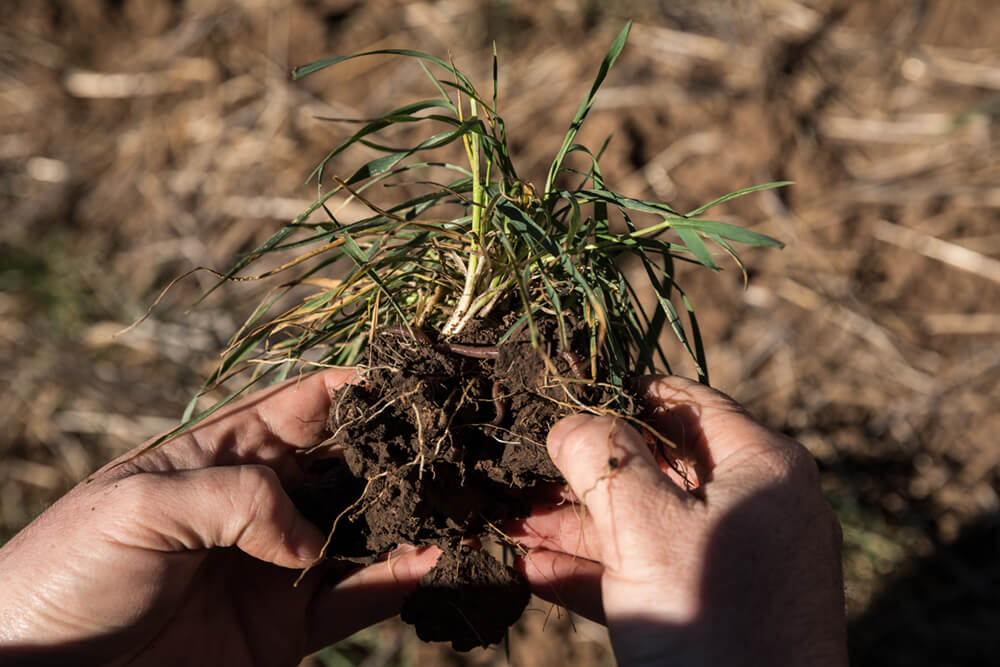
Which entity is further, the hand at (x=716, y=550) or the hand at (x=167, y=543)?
the hand at (x=167, y=543)

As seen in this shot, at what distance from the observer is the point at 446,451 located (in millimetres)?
1401

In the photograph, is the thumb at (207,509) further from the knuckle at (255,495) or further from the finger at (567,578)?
the finger at (567,578)

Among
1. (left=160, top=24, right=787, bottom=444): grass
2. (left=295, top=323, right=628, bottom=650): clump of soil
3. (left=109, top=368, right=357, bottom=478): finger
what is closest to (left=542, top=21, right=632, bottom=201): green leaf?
(left=160, top=24, right=787, bottom=444): grass

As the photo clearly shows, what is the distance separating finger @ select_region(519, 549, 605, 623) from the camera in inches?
66.2

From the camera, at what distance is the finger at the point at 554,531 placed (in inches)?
66.0

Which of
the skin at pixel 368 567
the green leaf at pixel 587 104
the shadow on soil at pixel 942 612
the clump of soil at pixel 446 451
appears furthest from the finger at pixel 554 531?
the shadow on soil at pixel 942 612

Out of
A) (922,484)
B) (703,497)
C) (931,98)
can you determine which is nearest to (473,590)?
(703,497)

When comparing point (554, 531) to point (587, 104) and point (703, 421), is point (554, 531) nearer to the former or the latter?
point (703, 421)

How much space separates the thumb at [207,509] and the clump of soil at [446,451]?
0.13 m

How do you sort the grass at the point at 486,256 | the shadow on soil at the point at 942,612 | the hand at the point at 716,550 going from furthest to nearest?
the shadow on soil at the point at 942,612, the grass at the point at 486,256, the hand at the point at 716,550

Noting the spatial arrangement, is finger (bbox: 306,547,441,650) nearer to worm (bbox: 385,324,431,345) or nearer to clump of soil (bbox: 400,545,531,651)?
clump of soil (bbox: 400,545,531,651)

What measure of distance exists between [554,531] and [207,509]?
792 mm

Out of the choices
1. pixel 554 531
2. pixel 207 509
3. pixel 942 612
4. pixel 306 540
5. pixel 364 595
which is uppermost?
pixel 207 509

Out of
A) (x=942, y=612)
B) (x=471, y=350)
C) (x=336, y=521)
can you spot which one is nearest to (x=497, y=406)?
(x=471, y=350)
